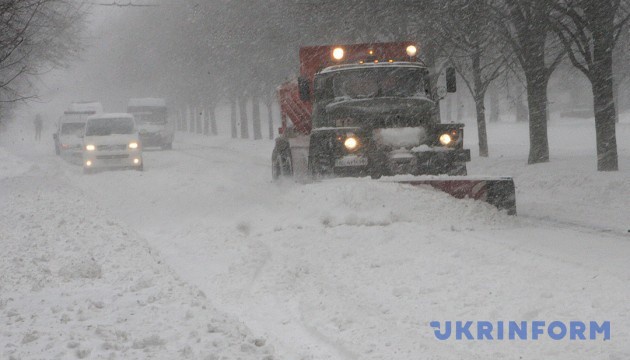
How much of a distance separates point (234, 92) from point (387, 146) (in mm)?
33868

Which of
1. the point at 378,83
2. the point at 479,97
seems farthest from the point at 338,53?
the point at 479,97

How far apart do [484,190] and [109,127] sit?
15.2m

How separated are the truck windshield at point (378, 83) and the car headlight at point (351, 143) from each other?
1572mm

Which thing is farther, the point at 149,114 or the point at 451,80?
the point at 149,114

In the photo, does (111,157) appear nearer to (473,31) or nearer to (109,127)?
(109,127)

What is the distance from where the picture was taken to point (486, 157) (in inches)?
810

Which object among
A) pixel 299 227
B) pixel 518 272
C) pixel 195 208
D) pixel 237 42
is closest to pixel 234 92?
pixel 237 42

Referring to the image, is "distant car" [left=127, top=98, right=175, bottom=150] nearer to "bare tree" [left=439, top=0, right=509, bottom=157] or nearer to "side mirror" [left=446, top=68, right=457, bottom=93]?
"bare tree" [left=439, top=0, right=509, bottom=157]

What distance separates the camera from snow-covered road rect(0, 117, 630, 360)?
16.4 ft

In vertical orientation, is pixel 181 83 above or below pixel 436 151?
above

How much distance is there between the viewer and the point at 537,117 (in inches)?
691

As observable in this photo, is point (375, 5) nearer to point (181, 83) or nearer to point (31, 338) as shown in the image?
point (31, 338)

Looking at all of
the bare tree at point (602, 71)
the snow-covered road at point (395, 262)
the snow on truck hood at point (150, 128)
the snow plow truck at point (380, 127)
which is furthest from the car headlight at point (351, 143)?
the snow on truck hood at point (150, 128)

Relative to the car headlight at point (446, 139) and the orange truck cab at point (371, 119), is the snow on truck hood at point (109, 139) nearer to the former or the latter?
the orange truck cab at point (371, 119)
